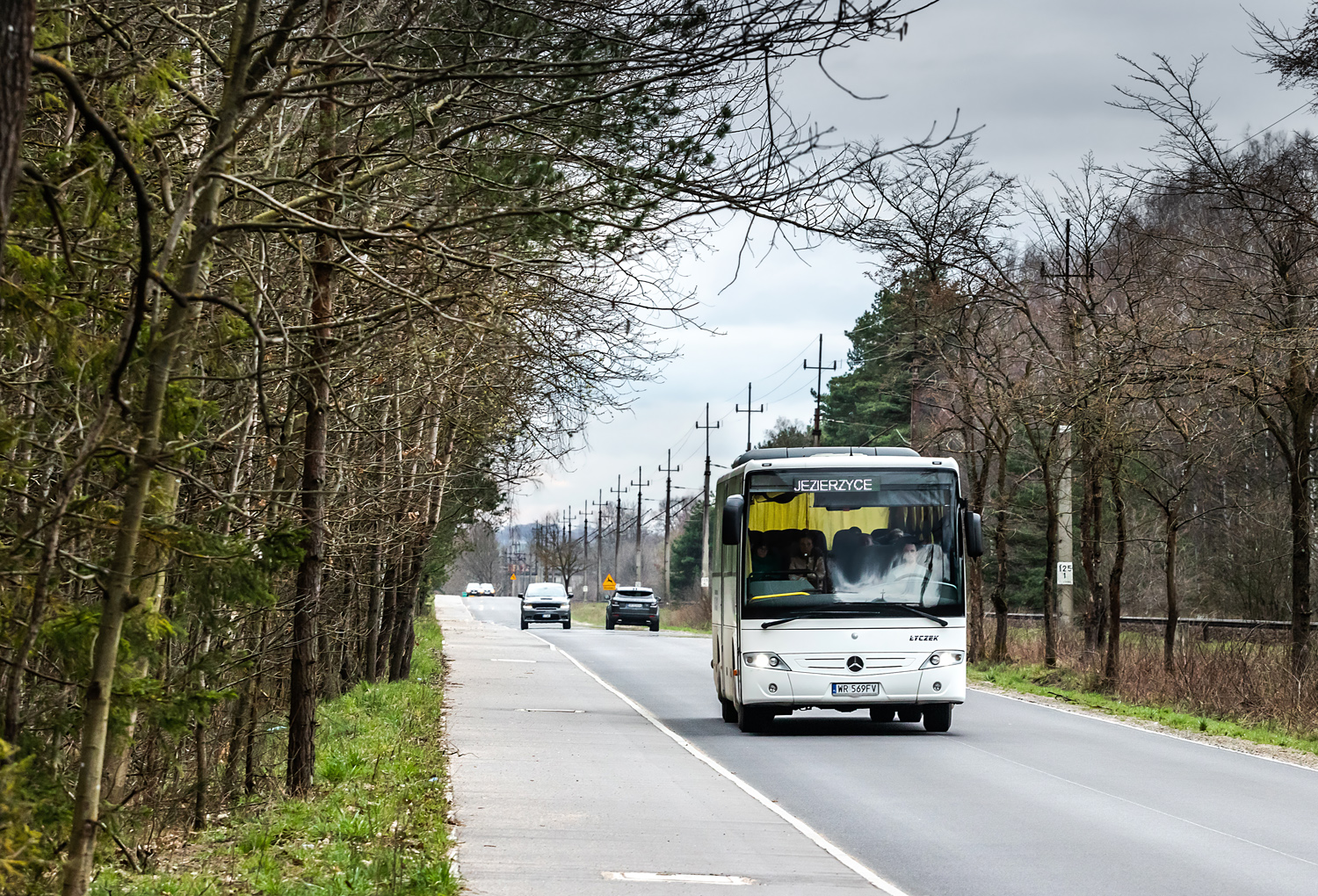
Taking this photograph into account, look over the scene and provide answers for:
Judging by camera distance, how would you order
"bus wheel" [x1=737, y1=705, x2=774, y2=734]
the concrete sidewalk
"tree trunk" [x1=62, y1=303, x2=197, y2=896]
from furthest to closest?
1. "bus wheel" [x1=737, y1=705, x2=774, y2=734]
2. the concrete sidewalk
3. "tree trunk" [x1=62, y1=303, x2=197, y2=896]

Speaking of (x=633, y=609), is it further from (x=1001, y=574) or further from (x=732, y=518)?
(x=732, y=518)

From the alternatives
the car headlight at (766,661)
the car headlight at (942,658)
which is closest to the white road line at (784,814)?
the car headlight at (766,661)

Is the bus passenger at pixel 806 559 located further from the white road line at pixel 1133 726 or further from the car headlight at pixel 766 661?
the white road line at pixel 1133 726

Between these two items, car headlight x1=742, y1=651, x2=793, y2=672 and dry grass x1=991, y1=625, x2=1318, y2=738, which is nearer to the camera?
car headlight x1=742, y1=651, x2=793, y2=672

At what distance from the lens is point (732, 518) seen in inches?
697

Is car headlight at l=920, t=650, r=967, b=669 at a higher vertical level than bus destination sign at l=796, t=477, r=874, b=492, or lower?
lower

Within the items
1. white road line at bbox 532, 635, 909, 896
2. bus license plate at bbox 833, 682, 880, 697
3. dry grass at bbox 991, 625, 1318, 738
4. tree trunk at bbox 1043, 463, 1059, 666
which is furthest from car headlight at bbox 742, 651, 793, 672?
tree trunk at bbox 1043, 463, 1059, 666

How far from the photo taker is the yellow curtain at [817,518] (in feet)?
60.7

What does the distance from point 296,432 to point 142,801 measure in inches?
124

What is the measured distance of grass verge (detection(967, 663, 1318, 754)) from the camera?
1927 centimetres

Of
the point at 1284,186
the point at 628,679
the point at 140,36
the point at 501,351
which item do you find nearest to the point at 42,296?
the point at 140,36

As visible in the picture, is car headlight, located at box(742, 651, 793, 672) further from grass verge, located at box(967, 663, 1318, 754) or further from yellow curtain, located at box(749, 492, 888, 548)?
grass verge, located at box(967, 663, 1318, 754)

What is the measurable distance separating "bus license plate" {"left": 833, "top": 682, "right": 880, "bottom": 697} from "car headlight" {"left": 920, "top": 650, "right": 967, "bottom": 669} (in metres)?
0.61

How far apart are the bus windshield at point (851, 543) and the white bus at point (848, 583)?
0.01 m
